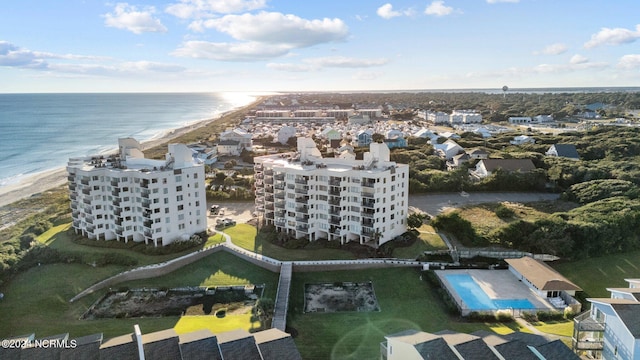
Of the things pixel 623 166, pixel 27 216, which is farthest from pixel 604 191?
pixel 27 216

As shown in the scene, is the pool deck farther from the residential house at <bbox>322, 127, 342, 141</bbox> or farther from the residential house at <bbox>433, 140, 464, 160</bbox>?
the residential house at <bbox>322, 127, 342, 141</bbox>

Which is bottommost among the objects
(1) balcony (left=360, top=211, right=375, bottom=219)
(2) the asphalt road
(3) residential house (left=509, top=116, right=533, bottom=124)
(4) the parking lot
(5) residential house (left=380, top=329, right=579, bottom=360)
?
(4) the parking lot

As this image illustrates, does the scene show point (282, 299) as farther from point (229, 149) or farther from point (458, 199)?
point (229, 149)

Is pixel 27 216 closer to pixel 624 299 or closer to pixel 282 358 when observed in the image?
pixel 282 358

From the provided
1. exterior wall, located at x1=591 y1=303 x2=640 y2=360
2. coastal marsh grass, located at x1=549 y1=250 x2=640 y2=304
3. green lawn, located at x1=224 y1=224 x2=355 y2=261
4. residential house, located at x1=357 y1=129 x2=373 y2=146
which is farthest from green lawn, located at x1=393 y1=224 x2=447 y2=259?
residential house, located at x1=357 y1=129 x2=373 y2=146

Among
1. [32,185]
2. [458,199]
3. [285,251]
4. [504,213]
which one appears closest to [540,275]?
[504,213]

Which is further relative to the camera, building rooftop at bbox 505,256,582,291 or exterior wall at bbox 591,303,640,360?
building rooftop at bbox 505,256,582,291
